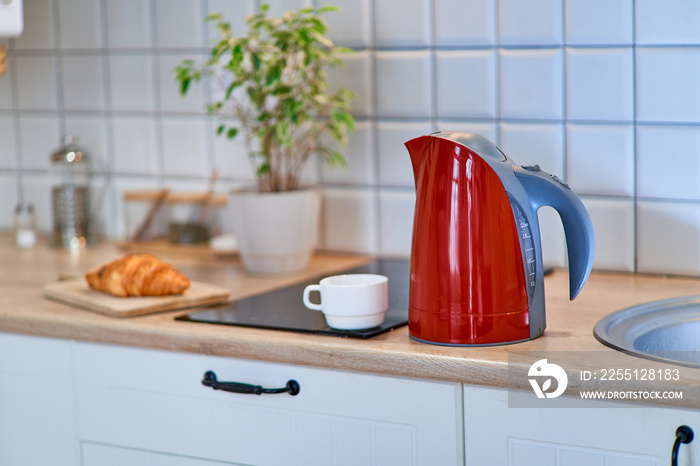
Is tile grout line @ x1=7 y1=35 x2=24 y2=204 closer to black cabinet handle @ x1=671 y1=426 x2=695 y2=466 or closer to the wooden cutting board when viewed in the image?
the wooden cutting board

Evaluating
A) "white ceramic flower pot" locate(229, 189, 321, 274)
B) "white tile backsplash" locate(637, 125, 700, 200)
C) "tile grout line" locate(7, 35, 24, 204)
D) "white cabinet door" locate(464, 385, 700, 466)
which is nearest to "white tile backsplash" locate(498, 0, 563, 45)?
"white tile backsplash" locate(637, 125, 700, 200)

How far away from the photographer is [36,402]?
1360 mm

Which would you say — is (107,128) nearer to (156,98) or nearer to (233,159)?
(156,98)

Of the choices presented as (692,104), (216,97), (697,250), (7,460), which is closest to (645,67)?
(692,104)

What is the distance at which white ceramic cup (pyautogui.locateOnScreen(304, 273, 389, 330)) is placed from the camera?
1.11 meters

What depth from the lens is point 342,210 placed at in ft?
5.69

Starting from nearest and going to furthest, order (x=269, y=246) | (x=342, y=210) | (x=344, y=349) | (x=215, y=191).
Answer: (x=344, y=349)
(x=269, y=246)
(x=342, y=210)
(x=215, y=191)

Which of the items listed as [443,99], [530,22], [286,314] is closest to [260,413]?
[286,314]

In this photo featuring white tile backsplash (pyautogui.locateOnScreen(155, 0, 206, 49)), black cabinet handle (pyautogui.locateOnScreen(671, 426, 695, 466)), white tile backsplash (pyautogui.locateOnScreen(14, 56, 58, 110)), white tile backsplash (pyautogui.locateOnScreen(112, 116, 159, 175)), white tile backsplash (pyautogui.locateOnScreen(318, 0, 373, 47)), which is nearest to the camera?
black cabinet handle (pyautogui.locateOnScreen(671, 426, 695, 466))

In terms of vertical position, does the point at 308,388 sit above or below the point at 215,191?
below

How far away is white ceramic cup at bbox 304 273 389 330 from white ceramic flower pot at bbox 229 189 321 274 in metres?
0.44

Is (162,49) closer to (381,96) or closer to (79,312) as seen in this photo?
(381,96)

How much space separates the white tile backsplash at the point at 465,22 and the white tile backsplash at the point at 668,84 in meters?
0.27

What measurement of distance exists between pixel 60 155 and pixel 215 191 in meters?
0.39
